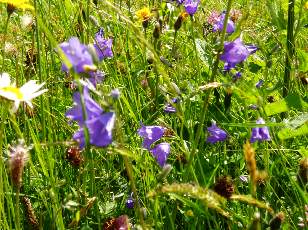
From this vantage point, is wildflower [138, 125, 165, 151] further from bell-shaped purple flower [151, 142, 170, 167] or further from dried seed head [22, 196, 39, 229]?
dried seed head [22, 196, 39, 229]

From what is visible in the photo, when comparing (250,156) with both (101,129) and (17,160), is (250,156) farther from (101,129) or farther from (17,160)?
(17,160)

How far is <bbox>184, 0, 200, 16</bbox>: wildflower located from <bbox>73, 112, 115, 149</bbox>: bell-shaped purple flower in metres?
1.08

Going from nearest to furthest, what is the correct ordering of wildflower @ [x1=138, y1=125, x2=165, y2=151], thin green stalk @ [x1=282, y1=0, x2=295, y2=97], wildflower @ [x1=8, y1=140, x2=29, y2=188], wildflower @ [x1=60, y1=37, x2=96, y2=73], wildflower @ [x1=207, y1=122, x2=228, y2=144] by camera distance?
1. wildflower @ [x1=60, y1=37, x2=96, y2=73]
2. wildflower @ [x1=8, y1=140, x2=29, y2=188]
3. wildflower @ [x1=138, y1=125, x2=165, y2=151]
4. wildflower @ [x1=207, y1=122, x2=228, y2=144]
5. thin green stalk @ [x1=282, y1=0, x2=295, y2=97]

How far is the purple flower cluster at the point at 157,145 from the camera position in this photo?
117 centimetres

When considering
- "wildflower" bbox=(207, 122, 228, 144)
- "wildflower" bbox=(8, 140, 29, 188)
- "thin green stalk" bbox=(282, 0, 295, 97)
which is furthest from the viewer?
"thin green stalk" bbox=(282, 0, 295, 97)

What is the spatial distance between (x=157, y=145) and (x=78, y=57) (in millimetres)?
624

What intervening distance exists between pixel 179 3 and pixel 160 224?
890 mm

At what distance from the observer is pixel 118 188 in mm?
1368

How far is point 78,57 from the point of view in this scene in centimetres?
59

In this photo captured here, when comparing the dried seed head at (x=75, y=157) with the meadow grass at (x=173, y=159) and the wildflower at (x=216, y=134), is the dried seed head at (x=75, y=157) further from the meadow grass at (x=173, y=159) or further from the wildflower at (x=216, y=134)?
the wildflower at (x=216, y=134)

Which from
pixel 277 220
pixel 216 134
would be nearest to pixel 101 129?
pixel 277 220

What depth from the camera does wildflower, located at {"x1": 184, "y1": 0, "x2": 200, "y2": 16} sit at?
1.66m

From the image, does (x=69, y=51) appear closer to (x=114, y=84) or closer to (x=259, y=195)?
(x=259, y=195)

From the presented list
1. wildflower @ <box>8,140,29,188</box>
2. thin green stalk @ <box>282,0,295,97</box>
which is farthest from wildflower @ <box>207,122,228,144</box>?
wildflower @ <box>8,140,29,188</box>
